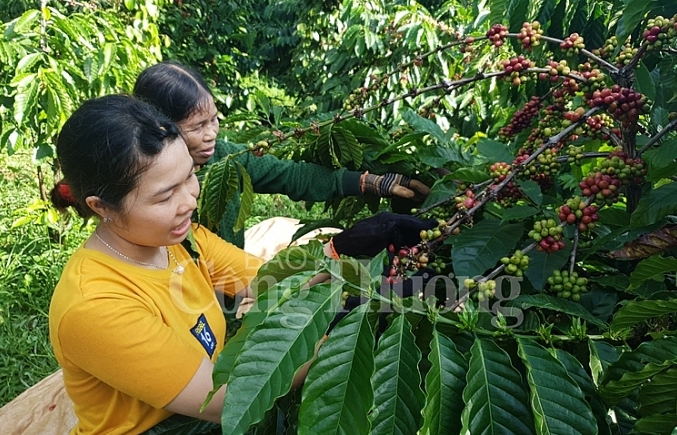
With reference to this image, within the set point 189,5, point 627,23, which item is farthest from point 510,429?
point 189,5

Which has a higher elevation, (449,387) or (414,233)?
(449,387)

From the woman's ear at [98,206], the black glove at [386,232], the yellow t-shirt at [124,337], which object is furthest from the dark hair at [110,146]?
the black glove at [386,232]

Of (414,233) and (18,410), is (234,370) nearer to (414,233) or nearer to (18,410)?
(414,233)

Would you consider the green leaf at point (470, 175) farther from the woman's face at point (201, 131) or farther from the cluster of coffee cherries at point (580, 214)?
the woman's face at point (201, 131)

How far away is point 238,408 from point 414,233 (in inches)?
23.3

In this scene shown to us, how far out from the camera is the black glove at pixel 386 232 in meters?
1.06

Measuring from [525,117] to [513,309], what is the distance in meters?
0.57

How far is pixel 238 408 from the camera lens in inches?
22.0

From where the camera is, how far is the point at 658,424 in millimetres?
578

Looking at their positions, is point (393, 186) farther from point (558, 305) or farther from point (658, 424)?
point (658, 424)

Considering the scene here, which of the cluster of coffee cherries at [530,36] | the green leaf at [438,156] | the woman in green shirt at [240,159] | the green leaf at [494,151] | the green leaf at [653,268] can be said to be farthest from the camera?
the woman in green shirt at [240,159]

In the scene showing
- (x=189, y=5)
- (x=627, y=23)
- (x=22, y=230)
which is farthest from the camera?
(x=189, y=5)

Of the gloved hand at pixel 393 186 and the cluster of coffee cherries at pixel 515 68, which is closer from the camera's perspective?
the cluster of coffee cherries at pixel 515 68

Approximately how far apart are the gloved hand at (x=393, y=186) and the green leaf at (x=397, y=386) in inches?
29.7
